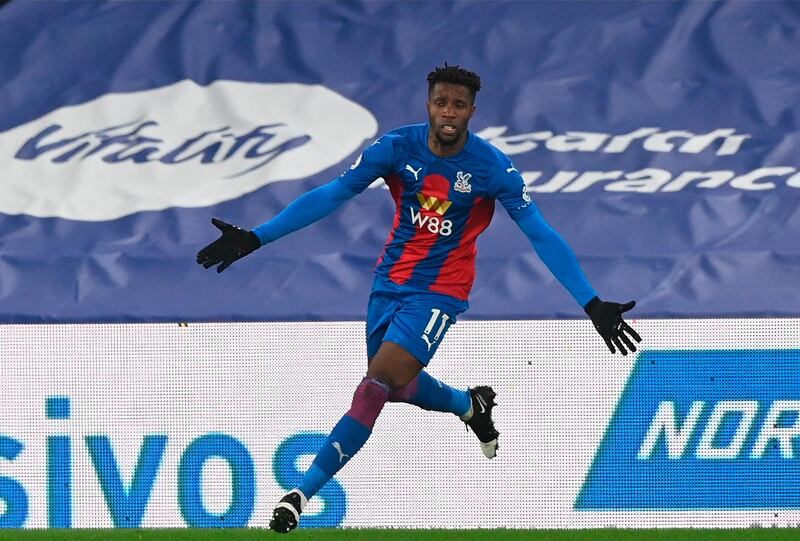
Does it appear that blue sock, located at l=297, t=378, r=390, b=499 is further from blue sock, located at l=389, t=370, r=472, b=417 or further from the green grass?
the green grass

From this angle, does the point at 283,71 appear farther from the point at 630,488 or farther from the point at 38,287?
the point at 630,488

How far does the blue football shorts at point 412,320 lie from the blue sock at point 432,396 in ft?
0.78

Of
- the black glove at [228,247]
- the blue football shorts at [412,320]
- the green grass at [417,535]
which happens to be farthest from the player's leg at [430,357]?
the black glove at [228,247]

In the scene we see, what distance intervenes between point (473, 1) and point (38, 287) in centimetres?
314

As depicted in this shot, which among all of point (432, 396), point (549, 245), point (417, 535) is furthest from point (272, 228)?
point (417, 535)

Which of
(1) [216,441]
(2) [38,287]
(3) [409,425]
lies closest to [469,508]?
(3) [409,425]

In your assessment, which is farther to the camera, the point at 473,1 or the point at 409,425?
the point at 473,1

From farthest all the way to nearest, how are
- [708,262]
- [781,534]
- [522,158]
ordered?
1. [522,158]
2. [708,262]
3. [781,534]

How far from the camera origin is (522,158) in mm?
8906

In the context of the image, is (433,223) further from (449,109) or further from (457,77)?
(457,77)

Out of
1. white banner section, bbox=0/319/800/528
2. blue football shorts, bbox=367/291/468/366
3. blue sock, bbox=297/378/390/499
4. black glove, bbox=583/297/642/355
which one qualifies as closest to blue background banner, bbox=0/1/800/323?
white banner section, bbox=0/319/800/528

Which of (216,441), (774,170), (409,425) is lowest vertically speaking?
(216,441)

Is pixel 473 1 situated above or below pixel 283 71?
above

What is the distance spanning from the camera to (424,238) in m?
6.07
